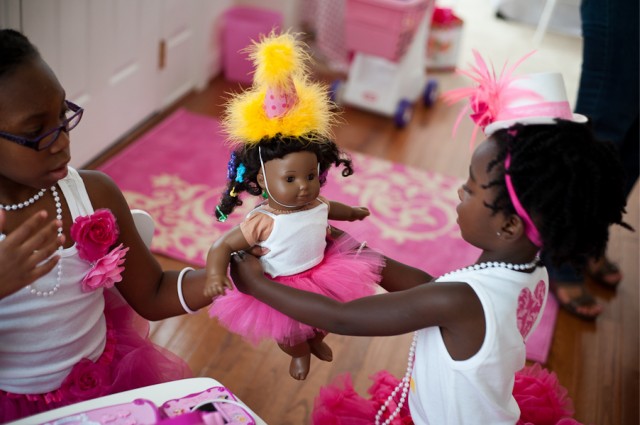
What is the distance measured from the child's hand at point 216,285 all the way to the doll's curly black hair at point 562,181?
1.44 ft

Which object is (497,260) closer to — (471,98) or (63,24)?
(471,98)

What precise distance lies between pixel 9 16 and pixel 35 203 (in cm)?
124

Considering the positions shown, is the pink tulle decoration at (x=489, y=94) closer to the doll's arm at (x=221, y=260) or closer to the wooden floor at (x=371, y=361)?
the doll's arm at (x=221, y=260)

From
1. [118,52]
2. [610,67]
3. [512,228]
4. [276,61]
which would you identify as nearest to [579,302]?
[610,67]

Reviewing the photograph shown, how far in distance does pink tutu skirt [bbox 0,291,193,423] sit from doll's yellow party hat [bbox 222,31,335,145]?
1.46ft

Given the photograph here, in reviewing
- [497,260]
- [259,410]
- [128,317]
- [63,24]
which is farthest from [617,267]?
[63,24]

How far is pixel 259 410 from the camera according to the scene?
189 cm

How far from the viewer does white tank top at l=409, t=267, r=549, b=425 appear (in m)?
1.13

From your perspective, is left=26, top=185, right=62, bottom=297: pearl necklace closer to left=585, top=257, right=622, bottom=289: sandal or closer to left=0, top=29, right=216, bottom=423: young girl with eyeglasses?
left=0, top=29, right=216, bottom=423: young girl with eyeglasses

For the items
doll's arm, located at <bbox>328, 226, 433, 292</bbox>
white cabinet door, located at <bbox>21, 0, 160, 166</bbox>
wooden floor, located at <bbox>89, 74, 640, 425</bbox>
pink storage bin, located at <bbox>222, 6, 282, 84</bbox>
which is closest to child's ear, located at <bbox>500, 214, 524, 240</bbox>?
doll's arm, located at <bbox>328, 226, 433, 292</bbox>

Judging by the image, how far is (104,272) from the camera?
1.23m

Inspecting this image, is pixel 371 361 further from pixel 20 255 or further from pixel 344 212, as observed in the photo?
pixel 20 255

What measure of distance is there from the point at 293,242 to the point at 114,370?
0.42 metres

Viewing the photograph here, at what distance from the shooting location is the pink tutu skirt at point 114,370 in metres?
1.21
